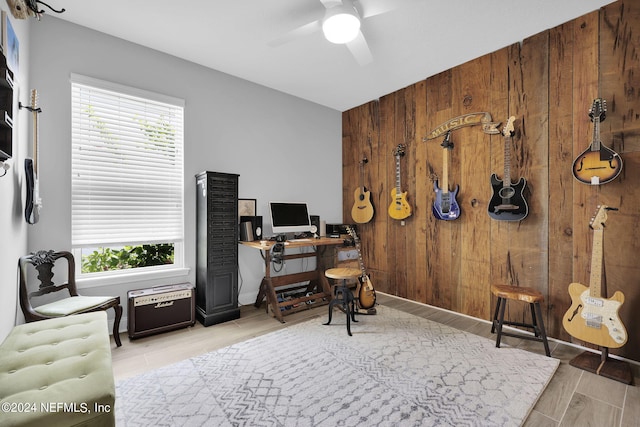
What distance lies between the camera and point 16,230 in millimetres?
1955

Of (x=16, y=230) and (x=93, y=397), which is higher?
(x=16, y=230)

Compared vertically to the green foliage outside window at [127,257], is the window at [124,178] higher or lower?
higher

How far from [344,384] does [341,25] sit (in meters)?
2.59

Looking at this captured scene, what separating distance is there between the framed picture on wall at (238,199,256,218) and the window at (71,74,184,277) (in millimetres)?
650

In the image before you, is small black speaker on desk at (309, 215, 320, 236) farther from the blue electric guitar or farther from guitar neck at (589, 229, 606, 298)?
guitar neck at (589, 229, 606, 298)

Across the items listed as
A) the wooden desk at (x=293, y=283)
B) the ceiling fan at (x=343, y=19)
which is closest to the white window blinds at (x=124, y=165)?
the wooden desk at (x=293, y=283)

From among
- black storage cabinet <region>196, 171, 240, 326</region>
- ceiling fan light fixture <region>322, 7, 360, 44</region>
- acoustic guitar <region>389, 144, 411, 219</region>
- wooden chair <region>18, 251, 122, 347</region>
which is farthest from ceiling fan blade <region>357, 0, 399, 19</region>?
wooden chair <region>18, 251, 122, 347</region>

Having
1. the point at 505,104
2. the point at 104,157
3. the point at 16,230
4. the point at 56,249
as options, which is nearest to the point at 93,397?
the point at 16,230

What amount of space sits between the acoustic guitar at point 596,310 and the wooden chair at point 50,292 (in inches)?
143

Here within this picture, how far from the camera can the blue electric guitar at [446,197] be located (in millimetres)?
3133

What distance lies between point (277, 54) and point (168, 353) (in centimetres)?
299

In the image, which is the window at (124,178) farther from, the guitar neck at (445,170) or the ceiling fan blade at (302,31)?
the guitar neck at (445,170)

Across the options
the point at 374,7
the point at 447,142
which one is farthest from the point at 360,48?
the point at 447,142

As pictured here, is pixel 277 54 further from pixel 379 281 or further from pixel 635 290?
pixel 635 290
